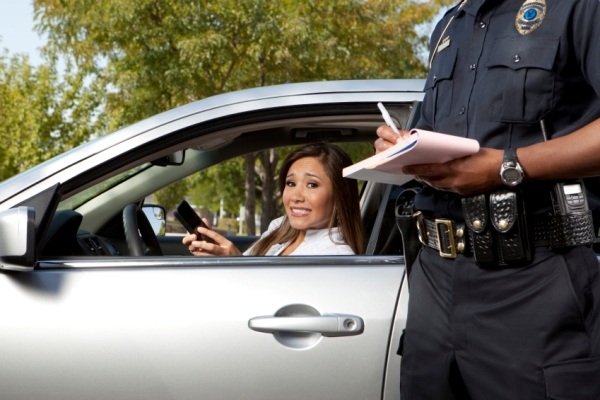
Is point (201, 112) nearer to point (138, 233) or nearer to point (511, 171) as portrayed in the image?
point (138, 233)

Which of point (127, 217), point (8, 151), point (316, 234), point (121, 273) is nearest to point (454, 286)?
point (121, 273)

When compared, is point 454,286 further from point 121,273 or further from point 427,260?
point 121,273

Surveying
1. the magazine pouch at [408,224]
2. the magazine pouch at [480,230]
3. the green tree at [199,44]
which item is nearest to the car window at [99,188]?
the magazine pouch at [408,224]

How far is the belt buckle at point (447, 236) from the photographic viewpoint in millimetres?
1762

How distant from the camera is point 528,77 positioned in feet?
5.60

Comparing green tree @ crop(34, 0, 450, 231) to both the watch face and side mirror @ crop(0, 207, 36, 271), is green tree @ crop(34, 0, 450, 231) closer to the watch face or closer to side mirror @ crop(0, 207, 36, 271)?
side mirror @ crop(0, 207, 36, 271)

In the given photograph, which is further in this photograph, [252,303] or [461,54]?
[252,303]

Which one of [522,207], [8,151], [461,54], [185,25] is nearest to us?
[522,207]

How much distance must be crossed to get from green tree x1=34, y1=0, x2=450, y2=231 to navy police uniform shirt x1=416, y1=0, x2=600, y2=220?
11.9m

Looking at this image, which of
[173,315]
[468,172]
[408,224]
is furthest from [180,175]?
[468,172]

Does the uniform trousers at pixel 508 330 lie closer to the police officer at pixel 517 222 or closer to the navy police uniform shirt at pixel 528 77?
the police officer at pixel 517 222

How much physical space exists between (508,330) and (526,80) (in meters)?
0.47

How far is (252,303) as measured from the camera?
2.24 meters

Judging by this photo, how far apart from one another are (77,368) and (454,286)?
3.22 feet
